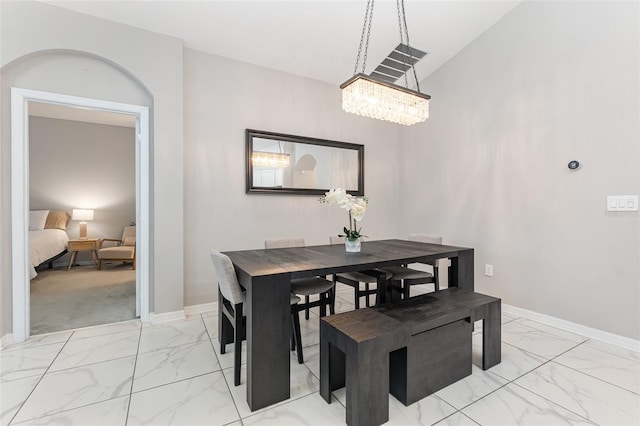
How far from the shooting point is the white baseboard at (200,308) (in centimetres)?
303

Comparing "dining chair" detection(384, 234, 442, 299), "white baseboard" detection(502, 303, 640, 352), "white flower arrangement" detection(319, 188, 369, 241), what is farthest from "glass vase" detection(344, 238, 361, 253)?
"white baseboard" detection(502, 303, 640, 352)

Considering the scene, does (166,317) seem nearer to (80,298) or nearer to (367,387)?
(80,298)

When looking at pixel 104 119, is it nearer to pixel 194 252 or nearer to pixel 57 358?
pixel 194 252

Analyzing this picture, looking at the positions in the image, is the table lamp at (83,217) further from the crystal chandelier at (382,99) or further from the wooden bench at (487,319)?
the wooden bench at (487,319)

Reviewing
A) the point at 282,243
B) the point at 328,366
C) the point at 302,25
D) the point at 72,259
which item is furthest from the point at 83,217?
the point at 328,366

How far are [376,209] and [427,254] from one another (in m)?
2.03

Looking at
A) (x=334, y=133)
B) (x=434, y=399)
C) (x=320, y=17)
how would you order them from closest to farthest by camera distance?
(x=434, y=399), (x=320, y=17), (x=334, y=133)

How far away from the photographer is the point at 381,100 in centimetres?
223

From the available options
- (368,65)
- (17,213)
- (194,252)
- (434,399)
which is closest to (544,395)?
(434,399)

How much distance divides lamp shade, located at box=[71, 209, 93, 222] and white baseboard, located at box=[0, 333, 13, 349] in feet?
13.1

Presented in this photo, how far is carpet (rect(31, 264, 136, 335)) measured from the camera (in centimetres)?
283

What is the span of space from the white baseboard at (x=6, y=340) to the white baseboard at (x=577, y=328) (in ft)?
15.1

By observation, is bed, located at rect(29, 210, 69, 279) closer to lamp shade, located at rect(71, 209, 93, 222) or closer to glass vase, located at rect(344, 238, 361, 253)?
lamp shade, located at rect(71, 209, 93, 222)

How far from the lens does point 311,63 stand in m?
3.46
